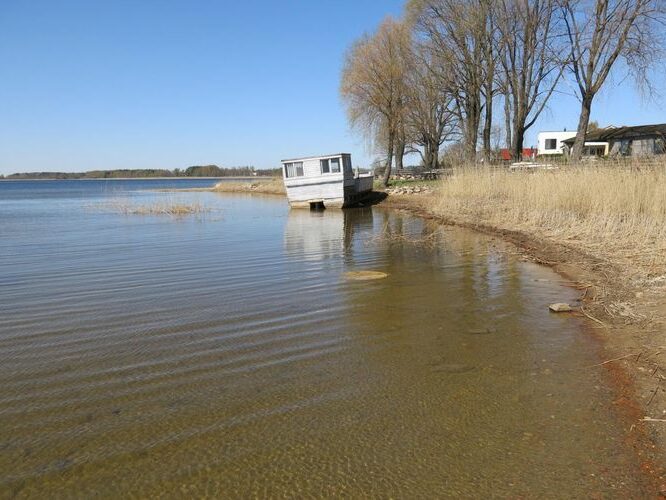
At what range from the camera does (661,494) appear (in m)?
2.72

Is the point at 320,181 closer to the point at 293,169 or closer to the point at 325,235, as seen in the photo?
the point at 293,169

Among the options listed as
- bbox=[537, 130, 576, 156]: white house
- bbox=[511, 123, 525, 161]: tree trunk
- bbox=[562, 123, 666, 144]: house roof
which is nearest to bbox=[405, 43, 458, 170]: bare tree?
bbox=[511, 123, 525, 161]: tree trunk

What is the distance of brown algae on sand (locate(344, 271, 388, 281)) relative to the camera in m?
8.74

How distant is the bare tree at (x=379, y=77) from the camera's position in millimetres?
32172

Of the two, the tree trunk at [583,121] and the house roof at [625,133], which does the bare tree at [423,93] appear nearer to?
the tree trunk at [583,121]

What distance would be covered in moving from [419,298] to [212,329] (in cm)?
308

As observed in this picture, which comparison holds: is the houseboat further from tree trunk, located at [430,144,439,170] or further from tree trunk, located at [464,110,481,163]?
tree trunk, located at [430,144,439,170]

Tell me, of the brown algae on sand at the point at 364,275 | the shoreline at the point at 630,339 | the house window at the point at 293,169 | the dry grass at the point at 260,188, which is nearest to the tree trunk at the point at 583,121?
the house window at the point at 293,169

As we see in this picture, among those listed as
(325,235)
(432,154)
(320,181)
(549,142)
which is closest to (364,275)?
(325,235)

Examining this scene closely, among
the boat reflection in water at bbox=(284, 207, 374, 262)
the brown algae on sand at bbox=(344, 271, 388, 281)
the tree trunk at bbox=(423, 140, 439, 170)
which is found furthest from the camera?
the tree trunk at bbox=(423, 140, 439, 170)

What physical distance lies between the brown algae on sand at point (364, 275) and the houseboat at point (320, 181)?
17.8 meters

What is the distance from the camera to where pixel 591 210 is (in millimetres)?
12062

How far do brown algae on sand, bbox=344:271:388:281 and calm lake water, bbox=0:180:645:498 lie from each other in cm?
22

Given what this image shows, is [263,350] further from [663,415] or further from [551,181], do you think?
[551,181]
